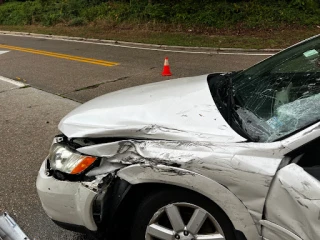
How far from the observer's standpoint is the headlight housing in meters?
2.32

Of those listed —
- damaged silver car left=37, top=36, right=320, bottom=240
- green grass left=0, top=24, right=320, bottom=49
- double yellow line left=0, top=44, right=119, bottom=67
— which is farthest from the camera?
green grass left=0, top=24, right=320, bottom=49

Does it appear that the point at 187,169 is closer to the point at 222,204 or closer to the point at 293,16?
the point at 222,204

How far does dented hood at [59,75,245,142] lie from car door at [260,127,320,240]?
0.31 metres

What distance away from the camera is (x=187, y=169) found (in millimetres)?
2010

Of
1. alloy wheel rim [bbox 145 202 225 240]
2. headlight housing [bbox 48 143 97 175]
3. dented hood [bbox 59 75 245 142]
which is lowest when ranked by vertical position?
alloy wheel rim [bbox 145 202 225 240]

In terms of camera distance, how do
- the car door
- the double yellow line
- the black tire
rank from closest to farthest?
the car door → the black tire → the double yellow line

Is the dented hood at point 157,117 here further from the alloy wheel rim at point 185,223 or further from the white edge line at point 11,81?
the white edge line at point 11,81

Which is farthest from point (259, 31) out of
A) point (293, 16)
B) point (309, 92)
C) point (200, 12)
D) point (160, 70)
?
point (309, 92)

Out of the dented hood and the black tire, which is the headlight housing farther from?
Result: the black tire

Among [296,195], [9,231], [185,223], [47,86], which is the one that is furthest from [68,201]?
[47,86]

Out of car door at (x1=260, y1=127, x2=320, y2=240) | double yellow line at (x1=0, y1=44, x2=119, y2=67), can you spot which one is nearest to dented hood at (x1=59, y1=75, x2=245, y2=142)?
car door at (x1=260, y1=127, x2=320, y2=240)

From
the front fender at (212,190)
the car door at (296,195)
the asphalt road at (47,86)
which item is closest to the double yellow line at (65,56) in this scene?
the asphalt road at (47,86)

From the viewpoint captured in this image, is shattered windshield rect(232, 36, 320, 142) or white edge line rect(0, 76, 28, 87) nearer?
shattered windshield rect(232, 36, 320, 142)

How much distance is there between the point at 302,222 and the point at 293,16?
15.1 meters
